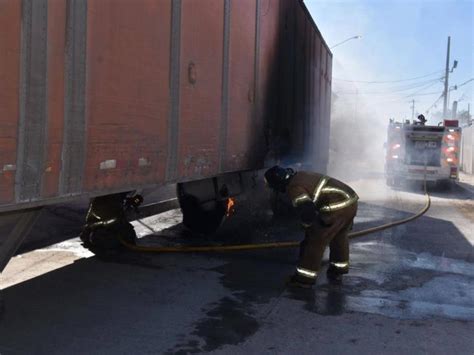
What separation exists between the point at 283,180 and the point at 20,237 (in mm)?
2884

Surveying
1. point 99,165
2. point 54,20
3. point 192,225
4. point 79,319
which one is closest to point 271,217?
point 192,225

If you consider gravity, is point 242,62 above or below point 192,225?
above

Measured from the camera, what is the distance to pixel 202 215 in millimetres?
8195

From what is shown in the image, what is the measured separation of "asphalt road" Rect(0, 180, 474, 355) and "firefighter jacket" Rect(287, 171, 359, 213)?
847 millimetres

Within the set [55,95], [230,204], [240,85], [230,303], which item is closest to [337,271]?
[230,303]

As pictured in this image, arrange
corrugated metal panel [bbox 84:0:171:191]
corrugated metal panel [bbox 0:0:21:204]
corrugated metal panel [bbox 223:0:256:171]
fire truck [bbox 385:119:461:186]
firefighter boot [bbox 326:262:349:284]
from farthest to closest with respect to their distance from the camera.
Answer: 1. fire truck [bbox 385:119:461:186]
2. corrugated metal panel [bbox 223:0:256:171]
3. firefighter boot [bbox 326:262:349:284]
4. corrugated metal panel [bbox 84:0:171:191]
5. corrugated metal panel [bbox 0:0:21:204]

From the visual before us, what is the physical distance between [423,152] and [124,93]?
16672 mm

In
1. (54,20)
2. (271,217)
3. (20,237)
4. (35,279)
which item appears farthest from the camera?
(271,217)

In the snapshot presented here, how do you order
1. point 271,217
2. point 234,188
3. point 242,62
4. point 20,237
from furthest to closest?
1. point 271,217
2. point 234,188
3. point 242,62
4. point 20,237

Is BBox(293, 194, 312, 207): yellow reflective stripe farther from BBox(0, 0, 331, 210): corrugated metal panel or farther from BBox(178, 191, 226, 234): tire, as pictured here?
BBox(178, 191, 226, 234): tire

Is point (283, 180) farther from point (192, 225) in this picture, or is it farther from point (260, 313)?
point (192, 225)

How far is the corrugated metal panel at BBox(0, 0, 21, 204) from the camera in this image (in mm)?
2793

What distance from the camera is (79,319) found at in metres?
4.49

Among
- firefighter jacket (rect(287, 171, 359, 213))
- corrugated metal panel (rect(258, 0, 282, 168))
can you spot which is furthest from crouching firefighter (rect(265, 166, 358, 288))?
corrugated metal panel (rect(258, 0, 282, 168))
